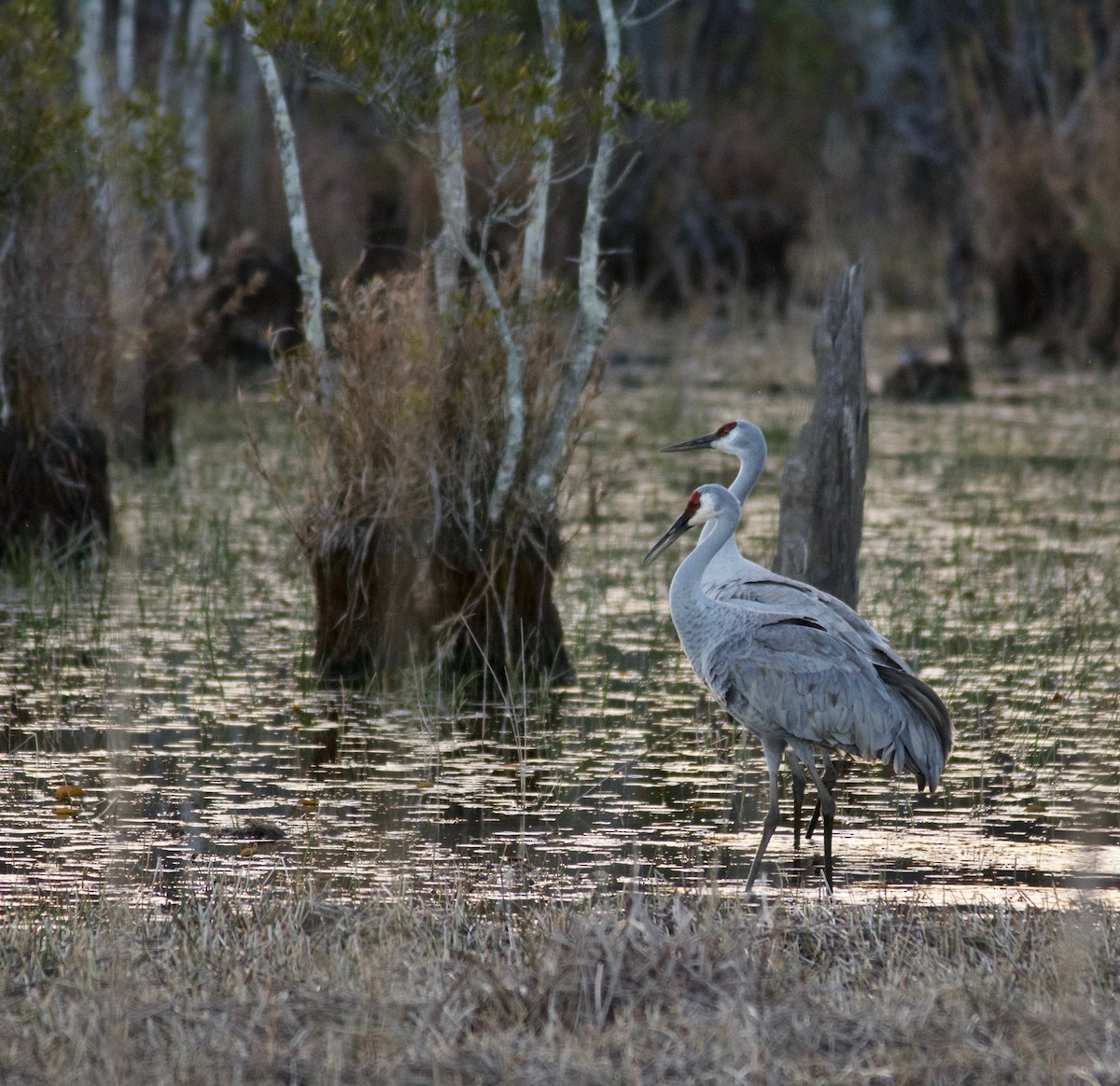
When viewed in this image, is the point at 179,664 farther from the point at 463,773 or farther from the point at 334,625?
the point at 463,773

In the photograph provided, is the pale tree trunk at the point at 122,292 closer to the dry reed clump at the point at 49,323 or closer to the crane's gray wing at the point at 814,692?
the dry reed clump at the point at 49,323

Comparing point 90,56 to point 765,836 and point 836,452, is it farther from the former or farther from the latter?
point 765,836

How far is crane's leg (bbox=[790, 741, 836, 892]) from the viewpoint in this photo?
213 inches

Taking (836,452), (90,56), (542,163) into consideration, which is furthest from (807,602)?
(90,56)

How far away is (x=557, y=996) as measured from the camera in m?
3.95

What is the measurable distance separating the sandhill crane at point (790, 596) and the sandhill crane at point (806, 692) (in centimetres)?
8

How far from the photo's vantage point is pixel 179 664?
7820 millimetres

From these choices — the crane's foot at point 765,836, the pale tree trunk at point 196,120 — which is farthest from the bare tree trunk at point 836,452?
the pale tree trunk at point 196,120

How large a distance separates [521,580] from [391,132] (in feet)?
5.90

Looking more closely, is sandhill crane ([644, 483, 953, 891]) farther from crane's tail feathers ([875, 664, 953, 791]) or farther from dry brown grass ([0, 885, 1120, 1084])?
dry brown grass ([0, 885, 1120, 1084])

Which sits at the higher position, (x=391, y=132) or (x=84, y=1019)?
(x=391, y=132)

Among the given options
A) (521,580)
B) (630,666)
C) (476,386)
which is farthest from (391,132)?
(630,666)

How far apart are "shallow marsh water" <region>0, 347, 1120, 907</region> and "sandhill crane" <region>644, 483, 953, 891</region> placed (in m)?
0.27

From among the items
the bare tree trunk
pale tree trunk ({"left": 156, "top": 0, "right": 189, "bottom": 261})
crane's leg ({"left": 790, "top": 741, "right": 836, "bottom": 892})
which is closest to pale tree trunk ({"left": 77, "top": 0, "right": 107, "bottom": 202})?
pale tree trunk ({"left": 156, "top": 0, "right": 189, "bottom": 261})
